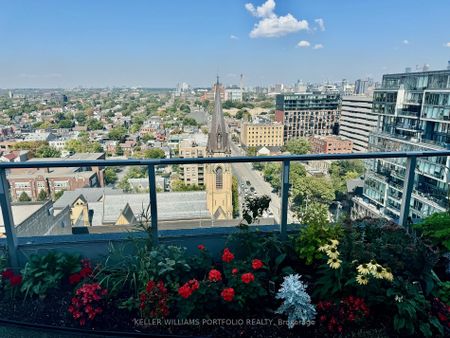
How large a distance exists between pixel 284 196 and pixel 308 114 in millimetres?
71839

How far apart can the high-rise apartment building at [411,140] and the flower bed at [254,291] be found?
581mm

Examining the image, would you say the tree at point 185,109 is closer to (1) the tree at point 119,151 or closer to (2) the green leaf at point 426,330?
(1) the tree at point 119,151

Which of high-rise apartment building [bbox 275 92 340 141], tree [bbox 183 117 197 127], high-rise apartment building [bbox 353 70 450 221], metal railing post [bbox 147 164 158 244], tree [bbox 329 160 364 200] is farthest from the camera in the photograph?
tree [bbox 183 117 197 127]

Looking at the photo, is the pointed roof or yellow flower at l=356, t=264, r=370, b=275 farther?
the pointed roof

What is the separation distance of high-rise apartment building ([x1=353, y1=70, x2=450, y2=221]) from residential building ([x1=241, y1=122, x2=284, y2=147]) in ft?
77.5

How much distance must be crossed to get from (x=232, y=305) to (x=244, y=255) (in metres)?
0.58

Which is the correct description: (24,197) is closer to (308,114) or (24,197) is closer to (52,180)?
(52,180)

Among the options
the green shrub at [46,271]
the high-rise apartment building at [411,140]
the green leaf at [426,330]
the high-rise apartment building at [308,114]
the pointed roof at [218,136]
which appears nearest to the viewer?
the green leaf at [426,330]

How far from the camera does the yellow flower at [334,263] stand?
1.84 meters

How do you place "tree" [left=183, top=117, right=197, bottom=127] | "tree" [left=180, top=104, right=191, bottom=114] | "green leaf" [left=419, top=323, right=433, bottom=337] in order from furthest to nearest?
→ "tree" [left=180, top=104, right=191, bottom=114] < "tree" [left=183, top=117, right=197, bottom=127] < "green leaf" [left=419, top=323, right=433, bottom=337]

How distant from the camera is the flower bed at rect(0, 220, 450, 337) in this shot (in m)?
1.75

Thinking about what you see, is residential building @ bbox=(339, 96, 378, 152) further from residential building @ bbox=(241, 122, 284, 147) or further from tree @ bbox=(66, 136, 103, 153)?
tree @ bbox=(66, 136, 103, 153)

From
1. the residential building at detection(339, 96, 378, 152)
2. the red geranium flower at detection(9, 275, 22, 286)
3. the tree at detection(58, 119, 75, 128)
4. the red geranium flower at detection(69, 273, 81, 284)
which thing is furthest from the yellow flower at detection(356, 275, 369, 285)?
the tree at detection(58, 119, 75, 128)

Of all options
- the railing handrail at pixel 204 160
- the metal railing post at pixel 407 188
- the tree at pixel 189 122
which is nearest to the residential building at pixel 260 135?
the tree at pixel 189 122
